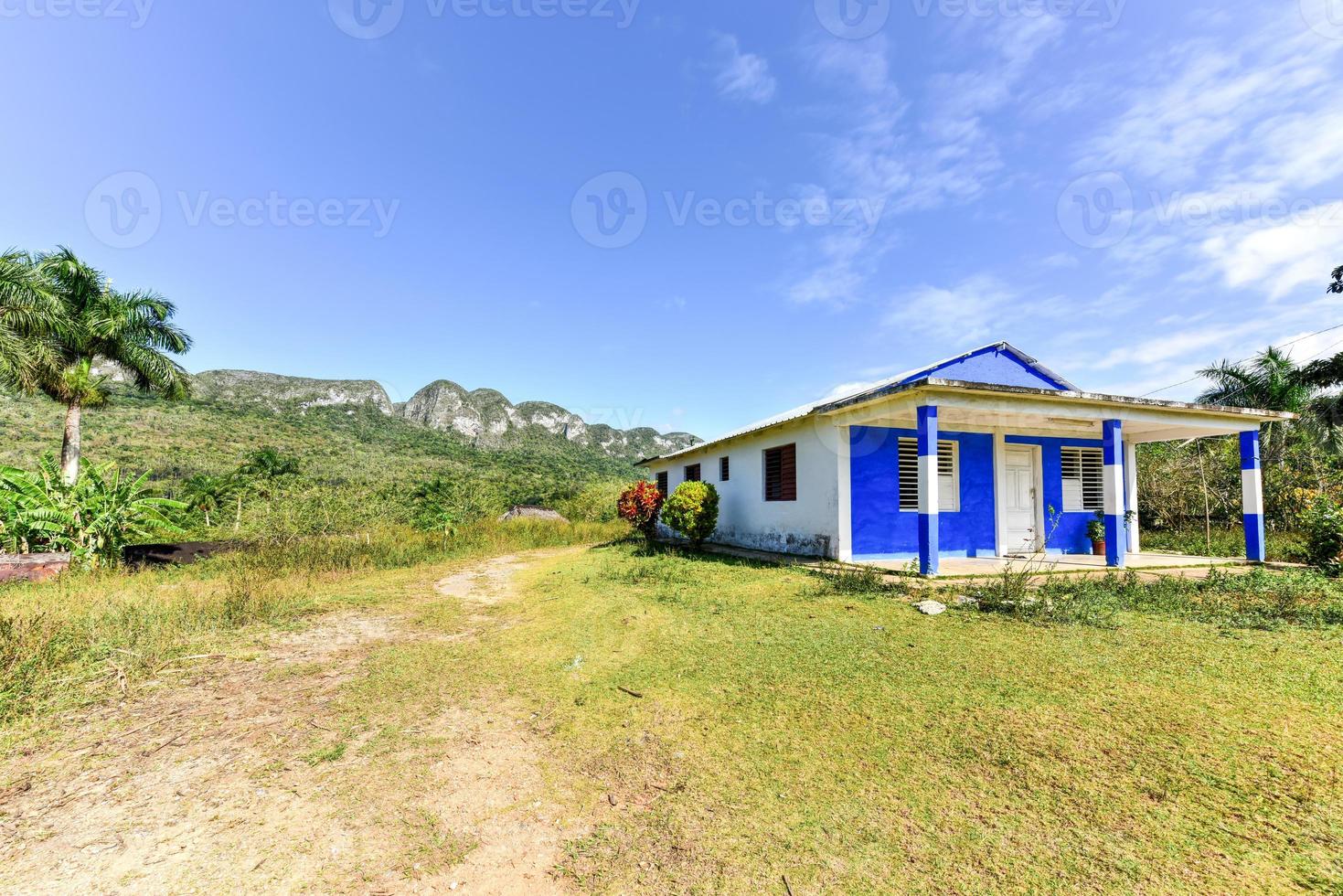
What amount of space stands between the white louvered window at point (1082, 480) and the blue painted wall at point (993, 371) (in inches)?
64.4

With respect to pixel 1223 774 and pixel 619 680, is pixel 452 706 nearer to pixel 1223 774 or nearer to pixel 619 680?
pixel 619 680

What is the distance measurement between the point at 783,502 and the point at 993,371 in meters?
5.35

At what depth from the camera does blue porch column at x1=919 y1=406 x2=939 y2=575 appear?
26.3ft

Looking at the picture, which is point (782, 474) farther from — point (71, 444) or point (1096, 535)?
point (71, 444)

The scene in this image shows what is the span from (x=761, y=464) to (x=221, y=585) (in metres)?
10.2

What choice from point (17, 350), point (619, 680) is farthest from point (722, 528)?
point (17, 350)

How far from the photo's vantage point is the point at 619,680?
4375mm

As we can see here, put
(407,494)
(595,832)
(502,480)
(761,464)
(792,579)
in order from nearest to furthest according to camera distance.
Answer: (595,832) → (792,579) → (761,464) → (407,494) → (502,480)

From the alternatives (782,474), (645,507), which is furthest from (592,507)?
(782,474)

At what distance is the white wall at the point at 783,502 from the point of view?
10266 millimetres

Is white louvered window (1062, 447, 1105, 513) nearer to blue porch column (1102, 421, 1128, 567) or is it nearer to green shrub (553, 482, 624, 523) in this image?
blue porch column (1102, 421, 1128, 567)

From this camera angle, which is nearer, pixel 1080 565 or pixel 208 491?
pixel 1080 565

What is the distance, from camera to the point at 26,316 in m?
12.4

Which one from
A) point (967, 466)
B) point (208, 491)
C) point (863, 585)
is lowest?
point (863, 585)
